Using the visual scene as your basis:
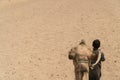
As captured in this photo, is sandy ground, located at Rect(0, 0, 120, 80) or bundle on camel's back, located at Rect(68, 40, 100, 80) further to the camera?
sandy ground, located at Rect(0, 0, 120, 80)

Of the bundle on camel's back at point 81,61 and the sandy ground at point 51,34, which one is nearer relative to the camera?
the bundle on camel's back at point 81,61

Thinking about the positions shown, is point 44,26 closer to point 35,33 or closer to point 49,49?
point 35,33

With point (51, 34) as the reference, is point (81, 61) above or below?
below

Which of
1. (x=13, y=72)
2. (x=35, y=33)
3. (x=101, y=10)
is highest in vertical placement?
(x=101, y=10)

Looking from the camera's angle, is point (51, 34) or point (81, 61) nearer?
point (81, 61)

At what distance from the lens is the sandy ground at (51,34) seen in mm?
14906

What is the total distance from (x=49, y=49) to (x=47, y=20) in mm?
5747

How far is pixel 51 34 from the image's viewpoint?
20172 mm

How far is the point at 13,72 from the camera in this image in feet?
48.9

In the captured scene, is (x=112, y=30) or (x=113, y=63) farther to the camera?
(x=112, y=30)

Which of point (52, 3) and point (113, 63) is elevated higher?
point (52, 3)

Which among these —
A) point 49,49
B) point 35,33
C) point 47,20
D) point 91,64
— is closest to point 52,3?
point 47,20

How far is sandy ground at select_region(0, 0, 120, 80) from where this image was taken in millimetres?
14906

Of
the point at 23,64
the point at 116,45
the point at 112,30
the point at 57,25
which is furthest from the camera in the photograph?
the point at 57,25
